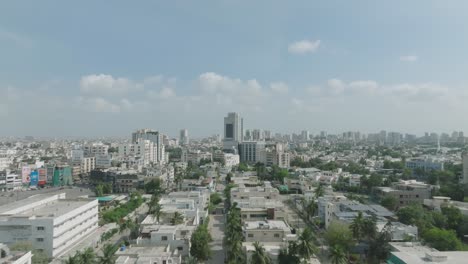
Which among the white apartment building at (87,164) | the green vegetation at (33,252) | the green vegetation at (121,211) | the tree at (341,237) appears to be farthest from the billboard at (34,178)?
the tree at (341,237)

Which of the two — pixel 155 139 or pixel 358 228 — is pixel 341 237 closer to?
pixel 358 228

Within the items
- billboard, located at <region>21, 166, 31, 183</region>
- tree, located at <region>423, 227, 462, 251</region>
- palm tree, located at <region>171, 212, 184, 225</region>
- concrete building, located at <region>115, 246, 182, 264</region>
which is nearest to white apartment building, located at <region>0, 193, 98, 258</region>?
concrete building, located at <region>115, 246, 182, 264</region>

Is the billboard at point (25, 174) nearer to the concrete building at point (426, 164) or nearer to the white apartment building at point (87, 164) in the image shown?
the white apartment building at point (87, 164)

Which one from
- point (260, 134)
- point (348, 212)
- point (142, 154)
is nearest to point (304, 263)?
point (348, 212)

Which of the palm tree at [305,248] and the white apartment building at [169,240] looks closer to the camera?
the palm tree at [305,248]

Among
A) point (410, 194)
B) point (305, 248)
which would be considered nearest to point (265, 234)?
point (305, 248)

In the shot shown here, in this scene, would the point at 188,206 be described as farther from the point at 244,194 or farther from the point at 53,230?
the point at 53,230

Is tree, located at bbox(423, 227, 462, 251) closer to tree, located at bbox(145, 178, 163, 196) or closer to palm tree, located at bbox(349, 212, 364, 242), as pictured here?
palm tree, located at bbox(349, 212, 364, 242)
